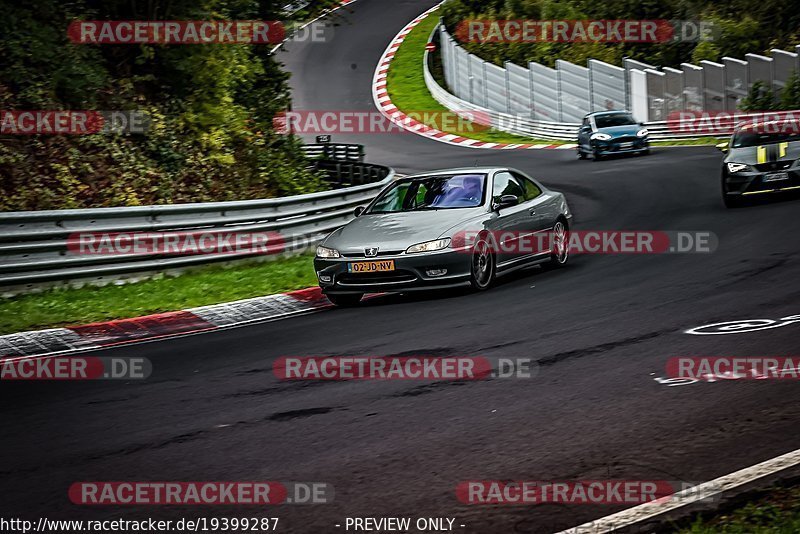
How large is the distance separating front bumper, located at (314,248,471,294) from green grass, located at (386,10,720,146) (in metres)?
26.1

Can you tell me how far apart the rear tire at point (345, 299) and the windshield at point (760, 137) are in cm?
920

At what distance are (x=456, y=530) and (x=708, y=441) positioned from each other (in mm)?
1827

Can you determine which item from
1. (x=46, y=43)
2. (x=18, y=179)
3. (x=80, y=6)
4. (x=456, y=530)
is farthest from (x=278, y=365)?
(x=80, y=6)

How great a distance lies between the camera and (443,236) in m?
12.1

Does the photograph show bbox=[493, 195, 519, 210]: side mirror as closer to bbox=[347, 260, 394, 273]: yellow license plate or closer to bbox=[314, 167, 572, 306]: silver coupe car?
bbox=[314, 167, 572, 306]: silver coupe car

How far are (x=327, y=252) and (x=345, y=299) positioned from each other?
612 mm

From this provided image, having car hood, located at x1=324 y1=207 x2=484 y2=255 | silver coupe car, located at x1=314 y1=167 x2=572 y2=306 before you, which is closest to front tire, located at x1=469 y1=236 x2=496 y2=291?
silver coupe car, located at x1=314 y1=167 x2=572 y2=306

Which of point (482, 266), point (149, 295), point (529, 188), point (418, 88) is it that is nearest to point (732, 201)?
point (529, 188)

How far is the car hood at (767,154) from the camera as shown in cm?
1842

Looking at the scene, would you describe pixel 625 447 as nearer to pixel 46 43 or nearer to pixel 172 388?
pixel 172 388

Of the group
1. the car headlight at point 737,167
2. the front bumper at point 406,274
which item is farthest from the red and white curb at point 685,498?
the car headlight at point 737,167

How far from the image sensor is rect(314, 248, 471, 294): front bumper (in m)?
12.0

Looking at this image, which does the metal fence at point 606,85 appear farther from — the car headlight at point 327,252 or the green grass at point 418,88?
the car headlight at point 327,252

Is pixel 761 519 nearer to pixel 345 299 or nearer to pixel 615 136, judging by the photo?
pixel 345 299
